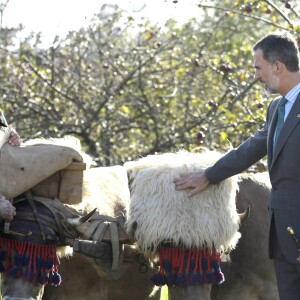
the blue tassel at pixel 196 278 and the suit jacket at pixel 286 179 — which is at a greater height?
the suit jacket at pixel 286 179

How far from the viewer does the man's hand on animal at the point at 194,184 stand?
223 inches

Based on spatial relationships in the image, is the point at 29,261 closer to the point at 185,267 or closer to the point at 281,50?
the point at 185,267

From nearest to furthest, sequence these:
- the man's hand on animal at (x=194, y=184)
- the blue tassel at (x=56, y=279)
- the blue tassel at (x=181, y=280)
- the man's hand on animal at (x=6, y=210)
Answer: the man's hand on animal at (x=6, y=210) → the blue tassel at (x=56, y=279) → the blue tassel at (x=181, y=280) → the man's hand on animal at (x=194, y=184)

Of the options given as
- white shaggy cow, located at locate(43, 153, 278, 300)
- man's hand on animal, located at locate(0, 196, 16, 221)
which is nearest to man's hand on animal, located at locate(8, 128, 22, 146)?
Answer: man's hand on animal, located at locate(0, 196, 16, 221)

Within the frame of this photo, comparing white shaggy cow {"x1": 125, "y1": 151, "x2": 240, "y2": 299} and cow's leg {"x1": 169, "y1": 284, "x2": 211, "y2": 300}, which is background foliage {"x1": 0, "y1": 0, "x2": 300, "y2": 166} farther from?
cow's leg {"x1": 169, "y1": 284, "x2": 211, "y2": 300}

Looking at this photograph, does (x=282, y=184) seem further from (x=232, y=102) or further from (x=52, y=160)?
(x=232, y=102)

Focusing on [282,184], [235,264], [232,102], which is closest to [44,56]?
[232,102]

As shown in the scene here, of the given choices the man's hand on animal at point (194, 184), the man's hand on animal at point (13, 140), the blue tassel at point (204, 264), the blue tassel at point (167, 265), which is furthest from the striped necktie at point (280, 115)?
the man's hand on animal at point (13, 140)

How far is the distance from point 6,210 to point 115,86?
558 cm

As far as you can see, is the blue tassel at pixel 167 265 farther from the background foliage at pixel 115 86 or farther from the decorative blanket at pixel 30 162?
the background foliage at pixel 115 86

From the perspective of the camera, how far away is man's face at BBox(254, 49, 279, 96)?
16.7 feet

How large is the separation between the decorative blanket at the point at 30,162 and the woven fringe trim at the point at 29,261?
1.01ft

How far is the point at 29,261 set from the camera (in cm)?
532

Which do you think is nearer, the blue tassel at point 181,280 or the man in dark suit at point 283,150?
the man in dark suit at point 283,150
